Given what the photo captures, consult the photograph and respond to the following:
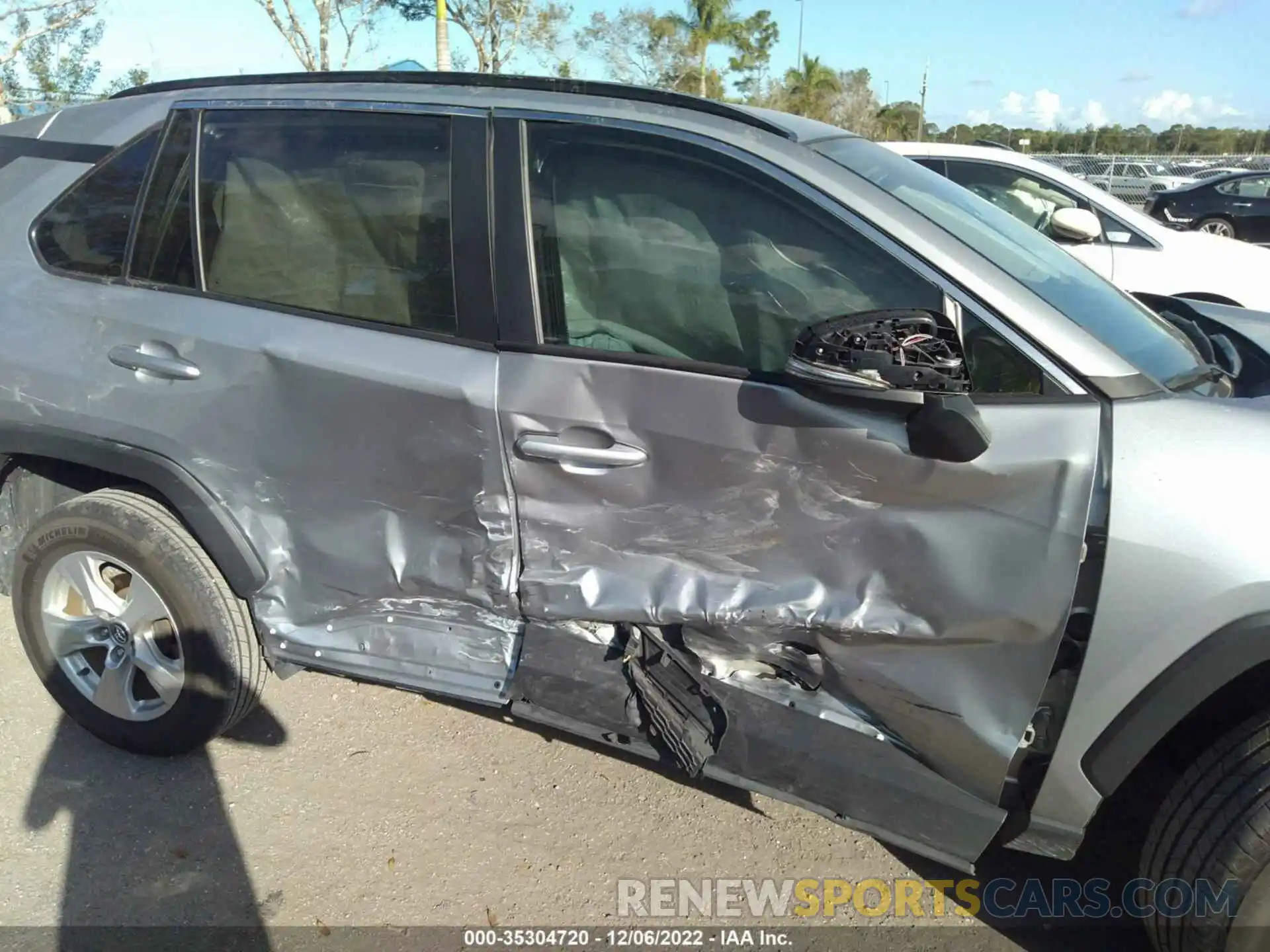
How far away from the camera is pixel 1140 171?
2486 cm

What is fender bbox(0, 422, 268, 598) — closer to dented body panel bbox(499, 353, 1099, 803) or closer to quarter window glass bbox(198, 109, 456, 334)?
quarter window glass bbox(198, 109, 456, 334)

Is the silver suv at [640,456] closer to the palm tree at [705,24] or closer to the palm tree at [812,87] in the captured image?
the palm tree at [705,24]

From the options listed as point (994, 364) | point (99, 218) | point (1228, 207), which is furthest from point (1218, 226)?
point (99, 218)

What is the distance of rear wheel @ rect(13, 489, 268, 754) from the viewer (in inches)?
107

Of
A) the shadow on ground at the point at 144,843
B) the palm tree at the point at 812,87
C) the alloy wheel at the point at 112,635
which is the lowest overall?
the shadow on ground at the point at 144,843

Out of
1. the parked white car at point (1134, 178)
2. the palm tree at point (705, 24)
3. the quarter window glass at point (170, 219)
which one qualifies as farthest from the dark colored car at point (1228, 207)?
the palm tree at point (705, 24)

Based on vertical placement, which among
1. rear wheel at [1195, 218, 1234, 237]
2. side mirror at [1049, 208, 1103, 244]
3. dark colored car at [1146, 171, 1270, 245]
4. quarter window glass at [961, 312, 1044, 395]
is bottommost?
rear wheel at [1195, 218, 1234, 237]

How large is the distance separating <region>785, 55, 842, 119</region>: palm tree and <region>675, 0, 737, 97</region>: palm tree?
248 inches

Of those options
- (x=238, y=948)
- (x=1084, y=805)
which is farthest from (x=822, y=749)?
(x=238, y=948)

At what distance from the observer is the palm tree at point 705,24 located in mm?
36031

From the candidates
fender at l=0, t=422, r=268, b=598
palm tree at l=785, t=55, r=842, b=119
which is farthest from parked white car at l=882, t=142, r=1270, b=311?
palm tree at l=785, t=55, r=842, b=119

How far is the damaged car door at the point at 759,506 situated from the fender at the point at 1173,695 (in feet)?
0.55

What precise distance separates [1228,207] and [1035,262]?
16.9 metres

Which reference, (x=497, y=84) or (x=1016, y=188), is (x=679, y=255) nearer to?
(x=497, y=84)
